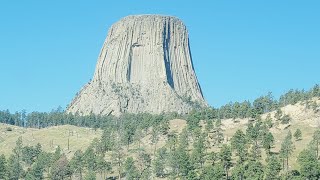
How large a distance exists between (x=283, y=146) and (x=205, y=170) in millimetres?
30148

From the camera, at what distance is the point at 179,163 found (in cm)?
19400

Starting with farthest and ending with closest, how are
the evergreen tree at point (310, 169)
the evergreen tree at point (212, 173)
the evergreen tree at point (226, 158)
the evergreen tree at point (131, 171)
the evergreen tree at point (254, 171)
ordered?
the evergreen tree at point (131, 171) < the evergreen tree at point (226, 158) < the evergreen tree at point (212, 173) < the evergreen tree at point (310, 169) < the evergreen tree at point (254, 171)

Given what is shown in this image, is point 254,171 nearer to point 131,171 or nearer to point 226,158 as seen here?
point 226,158

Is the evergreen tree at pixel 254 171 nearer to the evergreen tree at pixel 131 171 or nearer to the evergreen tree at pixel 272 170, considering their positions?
the evergreen tree at pixel 272 170

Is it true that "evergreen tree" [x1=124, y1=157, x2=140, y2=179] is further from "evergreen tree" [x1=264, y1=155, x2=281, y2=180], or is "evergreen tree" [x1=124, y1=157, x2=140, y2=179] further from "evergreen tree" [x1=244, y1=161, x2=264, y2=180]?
"evergreen tree" [x1=264, y1=155, x2=281, y2=180]

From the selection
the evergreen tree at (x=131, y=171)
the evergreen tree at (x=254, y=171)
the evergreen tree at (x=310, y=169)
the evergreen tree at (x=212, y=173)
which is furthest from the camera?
the evergreen tree at (x=131, y=171)

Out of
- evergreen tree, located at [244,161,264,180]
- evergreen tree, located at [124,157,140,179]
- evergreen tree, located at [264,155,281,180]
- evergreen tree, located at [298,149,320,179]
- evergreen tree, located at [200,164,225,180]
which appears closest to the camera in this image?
evergreen tree, located at [264,155,281,180]

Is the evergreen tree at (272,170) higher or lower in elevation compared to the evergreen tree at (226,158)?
lower

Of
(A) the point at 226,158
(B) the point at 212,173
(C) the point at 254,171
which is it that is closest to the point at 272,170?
(C) the point at 254,171

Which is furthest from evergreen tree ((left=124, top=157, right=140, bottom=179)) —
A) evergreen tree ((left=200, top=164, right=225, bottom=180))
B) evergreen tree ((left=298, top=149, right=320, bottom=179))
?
evergreen tree ((left=298, top=149, right=320, bottom=179))

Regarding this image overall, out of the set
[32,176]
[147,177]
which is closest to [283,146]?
[147,177]

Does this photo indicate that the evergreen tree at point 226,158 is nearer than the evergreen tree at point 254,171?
No

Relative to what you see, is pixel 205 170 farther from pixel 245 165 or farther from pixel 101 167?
pixel 101 167

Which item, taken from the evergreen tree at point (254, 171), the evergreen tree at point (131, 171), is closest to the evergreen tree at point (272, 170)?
the evergreen tree at point (254, 171)
